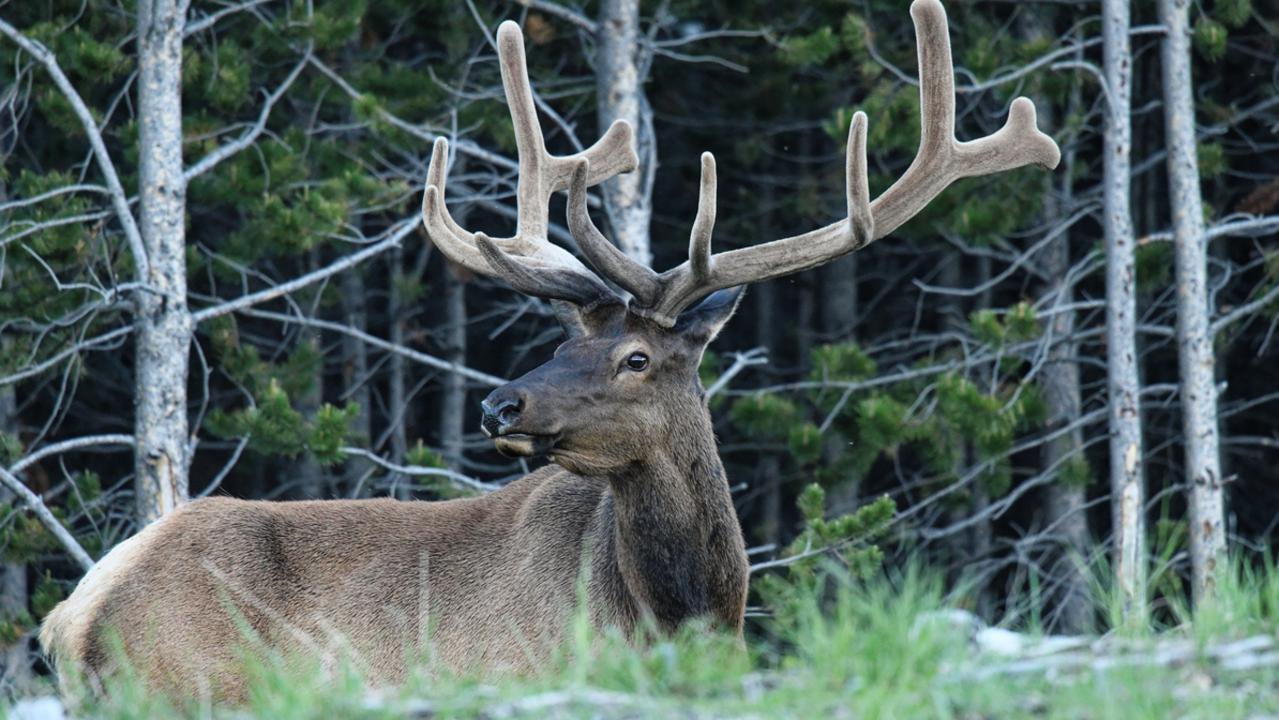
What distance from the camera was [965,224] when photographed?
1098cm

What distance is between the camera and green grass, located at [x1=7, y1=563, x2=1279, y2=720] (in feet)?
12.4

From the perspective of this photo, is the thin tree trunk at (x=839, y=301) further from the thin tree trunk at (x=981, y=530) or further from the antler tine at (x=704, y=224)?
the antler tine at (x=704, y=224)

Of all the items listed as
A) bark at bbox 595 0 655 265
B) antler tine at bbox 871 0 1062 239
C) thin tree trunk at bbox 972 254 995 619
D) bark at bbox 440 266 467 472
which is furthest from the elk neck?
bark at bbox 440 266 467 472

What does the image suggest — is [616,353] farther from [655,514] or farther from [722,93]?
[722,93]

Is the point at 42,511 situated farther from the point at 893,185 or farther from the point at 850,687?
the point at 850,687

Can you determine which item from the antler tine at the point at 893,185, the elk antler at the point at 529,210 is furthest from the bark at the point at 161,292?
the antler tine at the point at 893,185

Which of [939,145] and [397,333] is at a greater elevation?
[939,145]

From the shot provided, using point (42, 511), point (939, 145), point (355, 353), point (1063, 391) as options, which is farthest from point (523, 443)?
point (355, 353)

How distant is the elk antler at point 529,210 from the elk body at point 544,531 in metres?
0.02

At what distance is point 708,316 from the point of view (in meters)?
6.60

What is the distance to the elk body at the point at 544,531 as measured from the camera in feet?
20.3

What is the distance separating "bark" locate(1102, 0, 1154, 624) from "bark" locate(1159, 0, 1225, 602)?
0.28 m

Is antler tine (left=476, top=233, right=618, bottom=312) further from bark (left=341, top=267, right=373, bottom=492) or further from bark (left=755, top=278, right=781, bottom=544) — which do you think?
bark (left=755, top=278, right=781, bottom=544)

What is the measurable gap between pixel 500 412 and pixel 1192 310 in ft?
19.5
